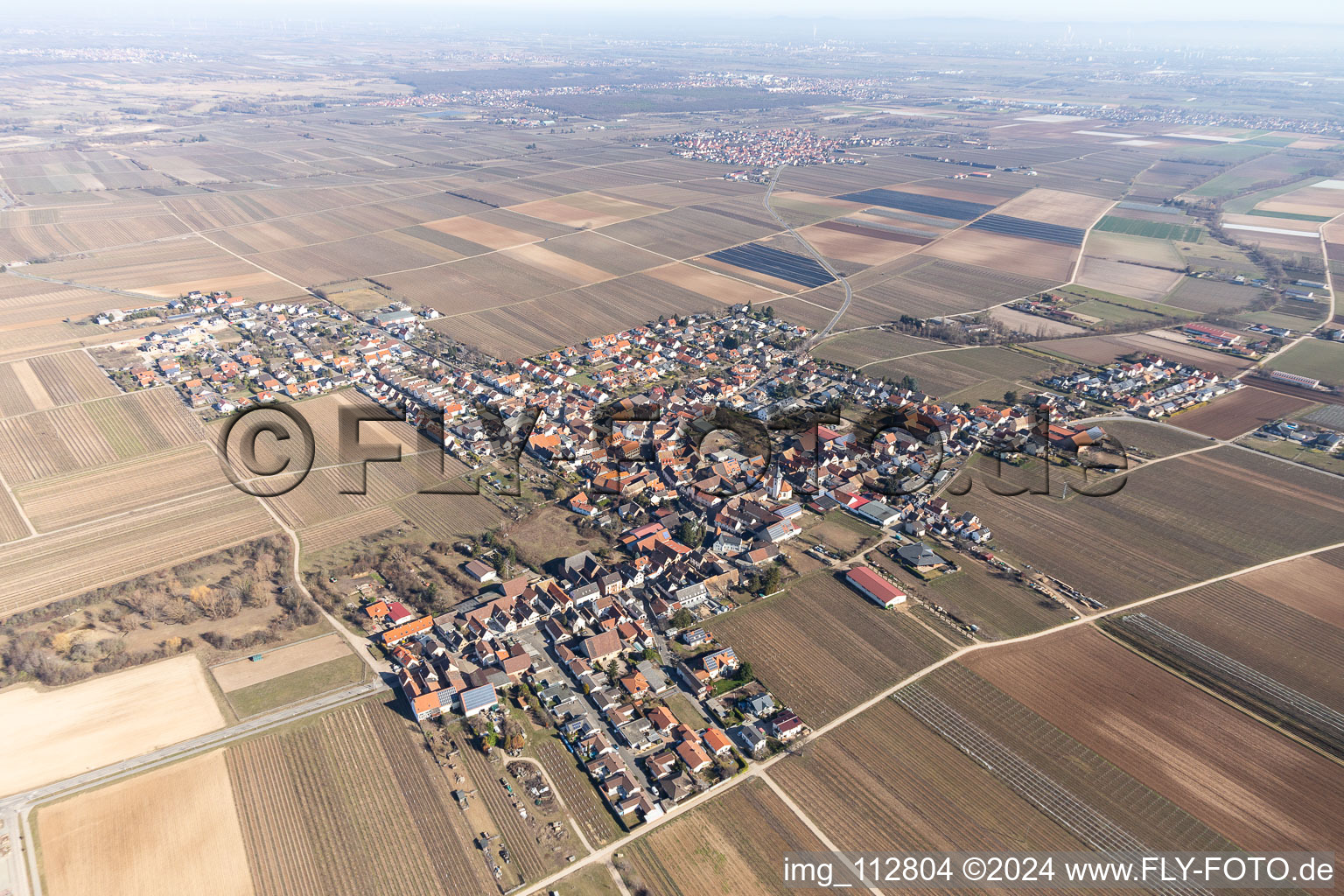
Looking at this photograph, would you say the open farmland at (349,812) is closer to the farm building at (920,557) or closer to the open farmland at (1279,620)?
the farm building at (920,557)

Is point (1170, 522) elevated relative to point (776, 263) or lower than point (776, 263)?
lower

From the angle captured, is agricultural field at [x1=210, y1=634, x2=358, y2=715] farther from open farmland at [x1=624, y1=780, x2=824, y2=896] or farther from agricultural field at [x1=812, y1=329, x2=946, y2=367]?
agricultural field at [x1=812, y1=329, x2=946, y2=367]

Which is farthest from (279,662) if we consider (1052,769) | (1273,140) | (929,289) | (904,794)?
(1273,140)

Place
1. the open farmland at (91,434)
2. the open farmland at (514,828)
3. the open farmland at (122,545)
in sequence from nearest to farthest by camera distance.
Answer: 1. the open farmland at (514,828)
2. the open farmland at (122,545)
3. the open farmland at (91,434)

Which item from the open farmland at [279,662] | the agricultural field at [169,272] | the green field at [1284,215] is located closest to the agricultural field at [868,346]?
the open farmland at [279,662]

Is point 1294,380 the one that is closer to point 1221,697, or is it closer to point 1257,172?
point 1221,697

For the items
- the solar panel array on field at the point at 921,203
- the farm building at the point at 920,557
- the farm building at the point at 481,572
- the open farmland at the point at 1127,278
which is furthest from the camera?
the solar panel array on field at the point at 921,203

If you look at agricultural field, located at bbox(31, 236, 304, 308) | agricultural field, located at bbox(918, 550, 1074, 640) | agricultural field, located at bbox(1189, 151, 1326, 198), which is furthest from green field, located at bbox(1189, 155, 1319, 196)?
agricultural field, located at bbox(31, 236, 304, 308)
